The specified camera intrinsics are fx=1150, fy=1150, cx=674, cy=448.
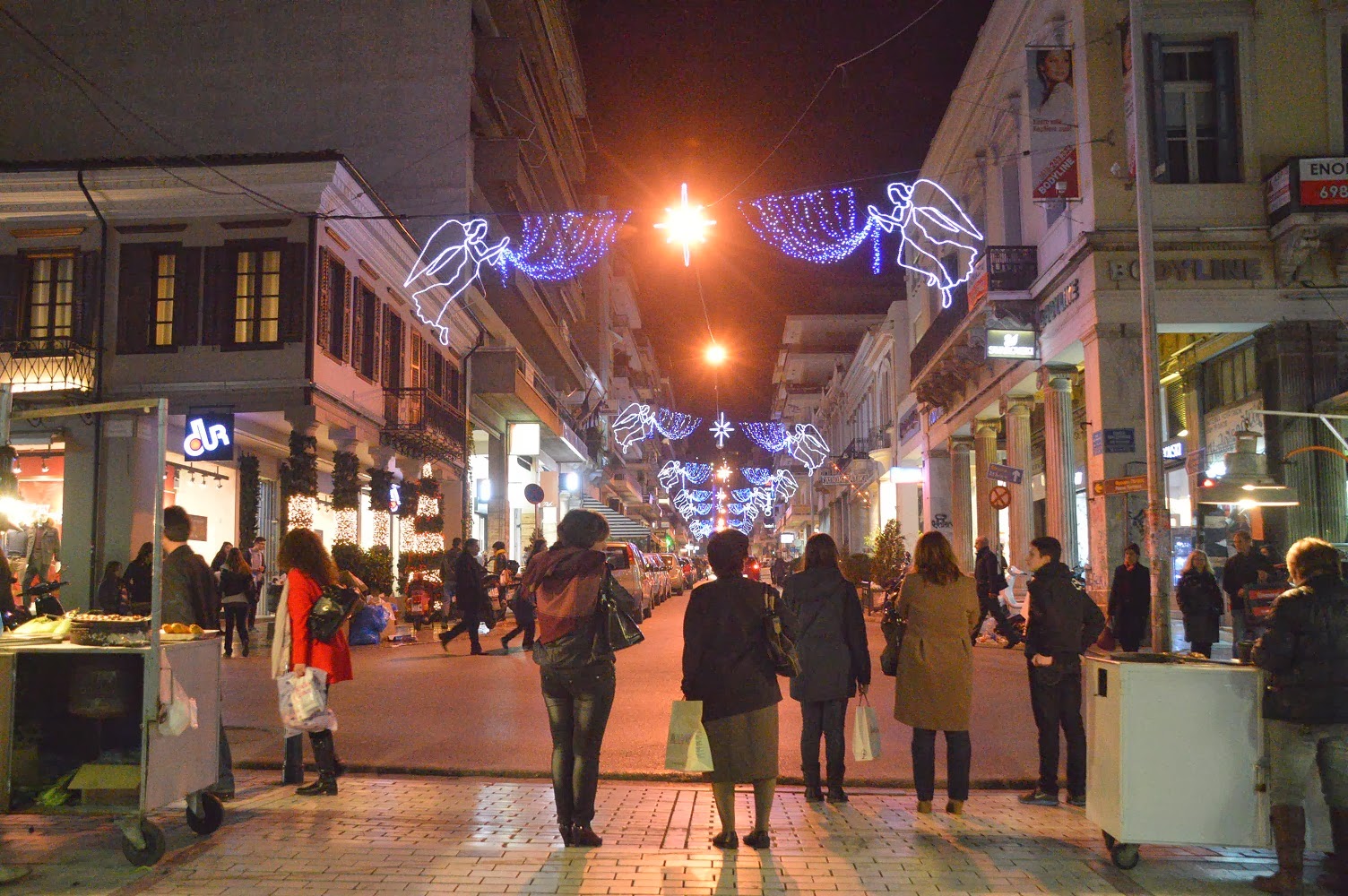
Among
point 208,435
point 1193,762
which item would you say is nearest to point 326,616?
point 1193,762

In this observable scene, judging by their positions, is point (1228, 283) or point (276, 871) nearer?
point (276, 871)

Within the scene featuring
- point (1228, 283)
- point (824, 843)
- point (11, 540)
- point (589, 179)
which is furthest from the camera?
point (589, 179)

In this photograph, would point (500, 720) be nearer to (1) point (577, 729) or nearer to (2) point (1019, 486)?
(1) point (577, 729)

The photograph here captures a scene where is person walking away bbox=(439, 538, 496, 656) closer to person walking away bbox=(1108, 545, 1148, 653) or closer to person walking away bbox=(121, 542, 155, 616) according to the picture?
person walking away bbox=(121, 542, 155, 616)

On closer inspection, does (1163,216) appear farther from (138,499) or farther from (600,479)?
(600,479)

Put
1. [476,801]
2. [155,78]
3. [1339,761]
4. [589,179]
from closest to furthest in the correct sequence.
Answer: [1339,761] < [476,801] < [155,78] < [589,179]

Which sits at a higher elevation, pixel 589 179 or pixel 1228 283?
pixel 589 179

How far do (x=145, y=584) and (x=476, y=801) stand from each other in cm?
683

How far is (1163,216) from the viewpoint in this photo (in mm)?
18203

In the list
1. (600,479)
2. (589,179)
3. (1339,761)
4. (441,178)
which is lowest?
(1339,761)

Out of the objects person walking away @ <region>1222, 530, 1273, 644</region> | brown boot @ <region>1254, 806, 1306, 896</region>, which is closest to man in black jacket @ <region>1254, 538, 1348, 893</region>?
brown boot @ <region>1254, 806, 1306, 896</region>

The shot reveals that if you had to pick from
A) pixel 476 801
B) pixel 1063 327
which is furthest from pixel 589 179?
pixel 476 801

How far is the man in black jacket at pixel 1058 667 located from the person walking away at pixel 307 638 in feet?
14.7

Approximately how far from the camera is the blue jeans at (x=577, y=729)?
6254mm
